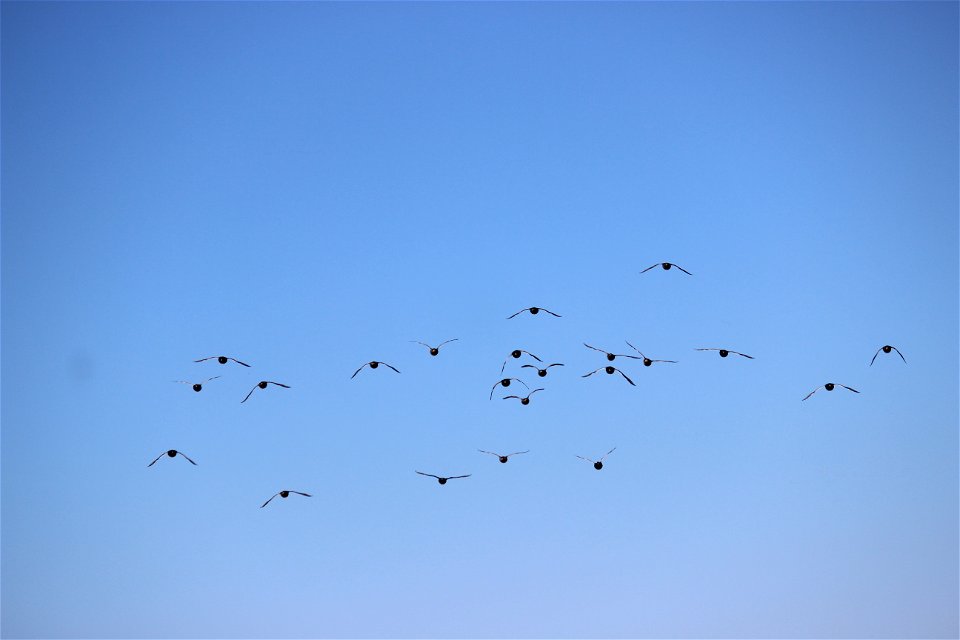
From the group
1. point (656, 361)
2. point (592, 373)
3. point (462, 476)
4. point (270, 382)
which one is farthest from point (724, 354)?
point (270, 382)

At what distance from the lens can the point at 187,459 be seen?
4734cm

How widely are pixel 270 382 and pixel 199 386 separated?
319 cm

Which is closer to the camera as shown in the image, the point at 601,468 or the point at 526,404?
the point at 526,404

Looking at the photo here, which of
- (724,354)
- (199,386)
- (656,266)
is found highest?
(656,266)

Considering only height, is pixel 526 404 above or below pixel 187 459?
above

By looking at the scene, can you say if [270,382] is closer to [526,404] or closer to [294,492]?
[294,492]

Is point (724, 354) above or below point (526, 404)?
above

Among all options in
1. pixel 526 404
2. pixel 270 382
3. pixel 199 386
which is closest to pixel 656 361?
pixel 526 404

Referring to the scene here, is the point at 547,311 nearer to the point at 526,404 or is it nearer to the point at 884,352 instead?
the point at 526,404

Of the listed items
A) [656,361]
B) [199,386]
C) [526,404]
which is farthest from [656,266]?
[199,386]

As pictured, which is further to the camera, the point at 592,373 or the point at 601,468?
the point at 601,468

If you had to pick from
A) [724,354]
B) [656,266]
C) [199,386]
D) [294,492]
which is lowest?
[294,492]

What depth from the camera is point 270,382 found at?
46.7 meters

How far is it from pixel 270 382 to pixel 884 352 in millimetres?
25820
